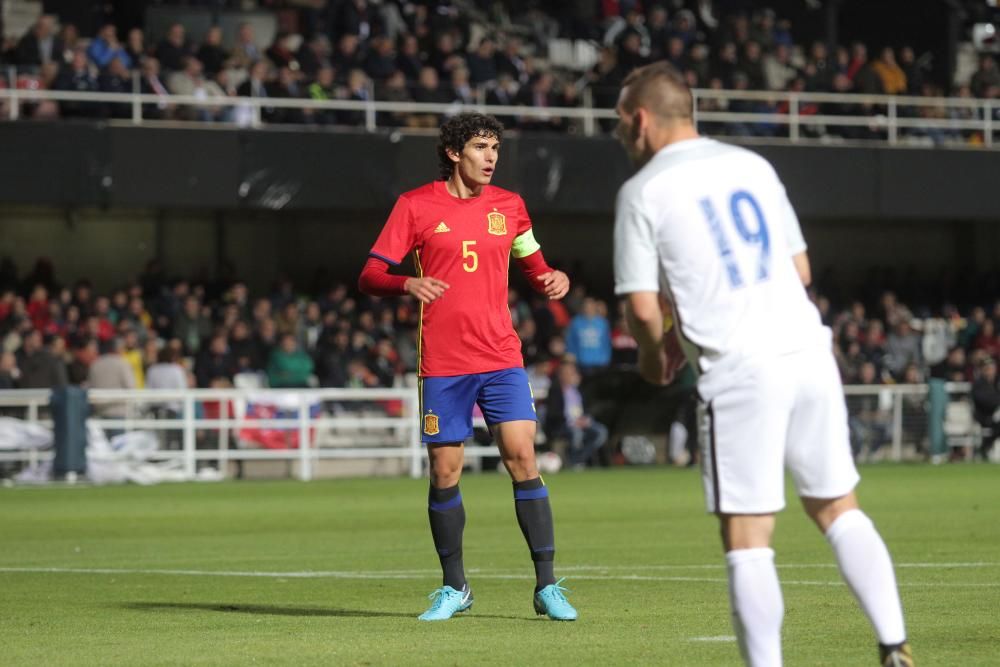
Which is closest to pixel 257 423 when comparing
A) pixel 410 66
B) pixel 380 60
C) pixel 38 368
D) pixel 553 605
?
pixel 38 368

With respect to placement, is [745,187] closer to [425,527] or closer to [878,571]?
[878,571]

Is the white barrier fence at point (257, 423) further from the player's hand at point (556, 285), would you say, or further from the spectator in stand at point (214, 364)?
the player's hand at point (556, 285)

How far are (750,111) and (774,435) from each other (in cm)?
2613

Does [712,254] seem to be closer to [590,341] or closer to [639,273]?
[639,273]

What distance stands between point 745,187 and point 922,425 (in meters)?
22.2

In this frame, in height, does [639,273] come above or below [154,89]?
below

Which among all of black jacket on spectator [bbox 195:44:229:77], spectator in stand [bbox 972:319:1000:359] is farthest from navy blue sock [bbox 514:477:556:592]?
spectator in stand [bbox 972:319:1000:359]

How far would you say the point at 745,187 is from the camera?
5625mm

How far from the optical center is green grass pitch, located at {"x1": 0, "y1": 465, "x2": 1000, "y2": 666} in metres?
7.47

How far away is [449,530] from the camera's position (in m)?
8.94

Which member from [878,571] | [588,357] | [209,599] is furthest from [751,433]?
[588,357]

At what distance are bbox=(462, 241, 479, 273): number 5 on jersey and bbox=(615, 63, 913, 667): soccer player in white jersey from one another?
325 centimetres

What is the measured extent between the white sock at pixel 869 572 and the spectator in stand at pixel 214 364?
62.8ft

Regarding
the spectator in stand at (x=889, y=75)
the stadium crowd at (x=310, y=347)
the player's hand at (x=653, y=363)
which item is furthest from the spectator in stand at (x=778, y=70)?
the player's hand at (x=653, y=363)
